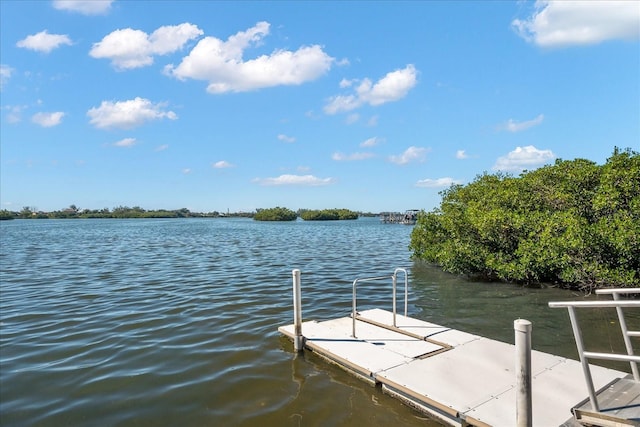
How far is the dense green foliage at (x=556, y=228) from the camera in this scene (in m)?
11.3

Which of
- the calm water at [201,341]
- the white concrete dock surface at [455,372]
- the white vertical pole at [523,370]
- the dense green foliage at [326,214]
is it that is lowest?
the calm water at [201,341]

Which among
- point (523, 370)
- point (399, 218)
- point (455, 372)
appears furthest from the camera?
point (399, 218)

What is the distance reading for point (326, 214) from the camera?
477 ft

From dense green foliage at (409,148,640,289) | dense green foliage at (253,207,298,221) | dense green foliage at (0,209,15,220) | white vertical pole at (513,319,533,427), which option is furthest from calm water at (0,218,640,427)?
dense green foliage at (0,209,15,220)

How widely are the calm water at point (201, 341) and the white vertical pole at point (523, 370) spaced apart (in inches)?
54.2

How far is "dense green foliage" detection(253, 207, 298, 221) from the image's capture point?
130625 mm

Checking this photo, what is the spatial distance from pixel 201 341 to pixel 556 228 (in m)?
11.2

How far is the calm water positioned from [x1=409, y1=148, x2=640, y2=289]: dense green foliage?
957mm

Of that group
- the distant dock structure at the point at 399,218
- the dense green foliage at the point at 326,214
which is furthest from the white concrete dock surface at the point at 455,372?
the dense green foliage at the point at 326,214

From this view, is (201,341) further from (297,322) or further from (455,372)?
(455,372)

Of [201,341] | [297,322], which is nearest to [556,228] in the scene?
[297,322]

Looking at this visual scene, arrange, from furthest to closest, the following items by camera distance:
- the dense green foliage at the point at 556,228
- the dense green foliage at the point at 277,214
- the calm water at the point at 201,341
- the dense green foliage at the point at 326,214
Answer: the dense green foliage at the point at 326,214, the dense green foliage at the point at 277,214, the dense green foliage at the point at 556,228, the calm water at the point at 201,341

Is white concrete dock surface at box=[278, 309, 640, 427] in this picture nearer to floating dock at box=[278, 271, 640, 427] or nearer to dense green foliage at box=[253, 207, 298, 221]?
floating dock at box=[278, 271, 640, 427]

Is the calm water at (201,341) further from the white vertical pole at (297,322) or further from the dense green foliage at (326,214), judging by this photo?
the dense green foliage at (326,214)
